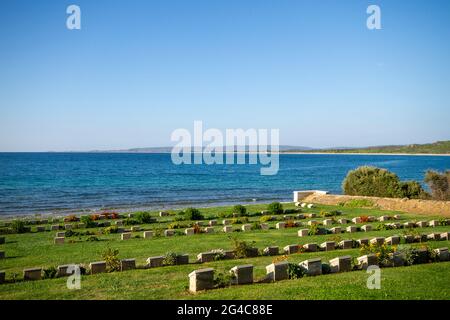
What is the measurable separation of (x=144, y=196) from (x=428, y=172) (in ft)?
108

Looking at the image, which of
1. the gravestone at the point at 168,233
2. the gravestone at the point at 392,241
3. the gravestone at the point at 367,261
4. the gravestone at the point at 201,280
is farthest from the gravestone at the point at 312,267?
the gravestone at the point at 168,233

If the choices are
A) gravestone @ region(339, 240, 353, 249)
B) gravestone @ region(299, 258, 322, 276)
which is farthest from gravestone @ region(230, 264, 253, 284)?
gravestone @ region(339, 240, 353, 249)

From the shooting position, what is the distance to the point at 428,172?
38562 mm

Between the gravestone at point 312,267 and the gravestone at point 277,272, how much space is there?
0.66 meters

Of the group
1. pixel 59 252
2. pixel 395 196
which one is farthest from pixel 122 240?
pixel 395 196

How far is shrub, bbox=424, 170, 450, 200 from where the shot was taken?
37.0m

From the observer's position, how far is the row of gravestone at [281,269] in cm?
1073

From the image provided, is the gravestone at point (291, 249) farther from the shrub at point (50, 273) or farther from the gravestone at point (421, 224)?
the gravestone at point (421, 224)

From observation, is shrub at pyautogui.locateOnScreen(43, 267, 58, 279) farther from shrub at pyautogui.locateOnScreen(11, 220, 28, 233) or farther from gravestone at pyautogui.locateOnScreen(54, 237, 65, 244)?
shrub at pyautogui.locateOnScreen(11, 220, 28, 233)

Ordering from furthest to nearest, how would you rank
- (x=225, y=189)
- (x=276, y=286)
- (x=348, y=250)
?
(x=225, y=189) < (x=348, y=250) < (x=276, y=286)

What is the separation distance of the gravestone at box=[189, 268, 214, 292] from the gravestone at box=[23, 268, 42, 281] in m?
4.95

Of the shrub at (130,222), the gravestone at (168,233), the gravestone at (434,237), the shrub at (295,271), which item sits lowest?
the shrub at (130,222)

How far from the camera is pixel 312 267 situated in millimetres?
12141
